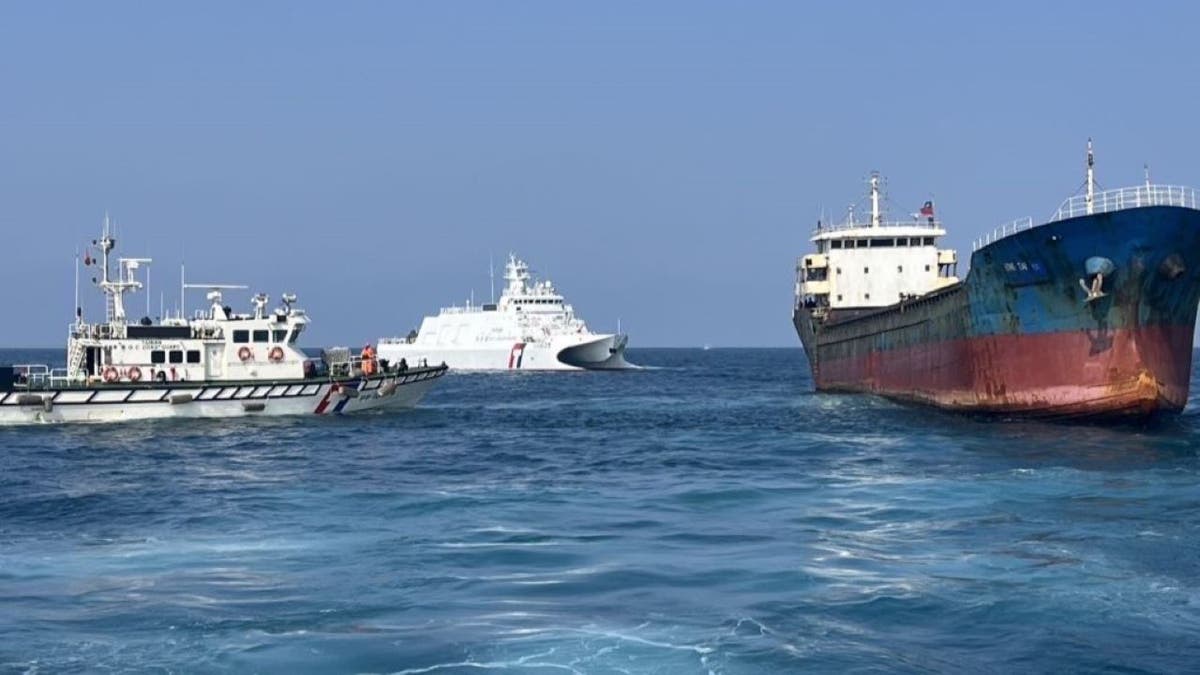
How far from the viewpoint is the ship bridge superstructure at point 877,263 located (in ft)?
204

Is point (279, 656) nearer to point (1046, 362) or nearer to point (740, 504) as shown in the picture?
point (740, 504)

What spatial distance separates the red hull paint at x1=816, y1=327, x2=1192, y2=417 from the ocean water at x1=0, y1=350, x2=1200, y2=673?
1.26 meters

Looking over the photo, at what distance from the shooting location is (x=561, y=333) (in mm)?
113938

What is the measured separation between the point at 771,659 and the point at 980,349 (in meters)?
28.6

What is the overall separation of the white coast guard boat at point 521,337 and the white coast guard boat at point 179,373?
6277cm

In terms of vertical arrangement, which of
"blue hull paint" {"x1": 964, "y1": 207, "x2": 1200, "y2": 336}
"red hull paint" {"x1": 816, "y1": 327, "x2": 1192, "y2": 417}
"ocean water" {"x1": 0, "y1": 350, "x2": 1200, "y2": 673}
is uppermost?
"blue hull paint" {"x1": 964, "y1": 207, "x2": 1200, "y2": 336}

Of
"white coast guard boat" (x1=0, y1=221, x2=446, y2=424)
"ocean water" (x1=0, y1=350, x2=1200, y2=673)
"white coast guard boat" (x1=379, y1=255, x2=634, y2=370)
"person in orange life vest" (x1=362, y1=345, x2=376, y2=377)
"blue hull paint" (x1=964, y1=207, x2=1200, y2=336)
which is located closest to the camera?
"ocean water" (x1=0, y1=350, x2=1200, y2=673)

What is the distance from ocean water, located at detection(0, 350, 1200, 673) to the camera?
14789 millimetres

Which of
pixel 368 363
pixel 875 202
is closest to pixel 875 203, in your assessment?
pixel 875 202

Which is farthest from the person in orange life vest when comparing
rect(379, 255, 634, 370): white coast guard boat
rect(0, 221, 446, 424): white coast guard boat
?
rect(379, 255, 634, 370): white coast guard boat

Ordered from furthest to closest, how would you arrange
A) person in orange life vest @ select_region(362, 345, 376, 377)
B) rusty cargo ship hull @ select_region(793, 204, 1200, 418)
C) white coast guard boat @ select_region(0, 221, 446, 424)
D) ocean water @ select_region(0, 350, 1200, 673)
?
person in orange life vest @ select_region(362, 345, 376, 377) < white coast guard boat @ select_region(0, 221, 446, 424) < rusty cargo ship hull @ select_region(793, 204, 1200, 418) < ocean water @ select_region(0, 350, 1200, 673)

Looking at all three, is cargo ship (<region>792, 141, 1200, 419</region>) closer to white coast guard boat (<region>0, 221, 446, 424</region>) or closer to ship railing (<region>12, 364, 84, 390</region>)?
white coast guard boat (<region>0, 221, 446, 424</region>)

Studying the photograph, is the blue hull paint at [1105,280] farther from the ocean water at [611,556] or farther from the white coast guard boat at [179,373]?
the white coast guard boat at [179,373]

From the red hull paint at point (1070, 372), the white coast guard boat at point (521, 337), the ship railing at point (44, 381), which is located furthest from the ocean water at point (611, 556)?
the white coast guard boat at point (521, 337)
